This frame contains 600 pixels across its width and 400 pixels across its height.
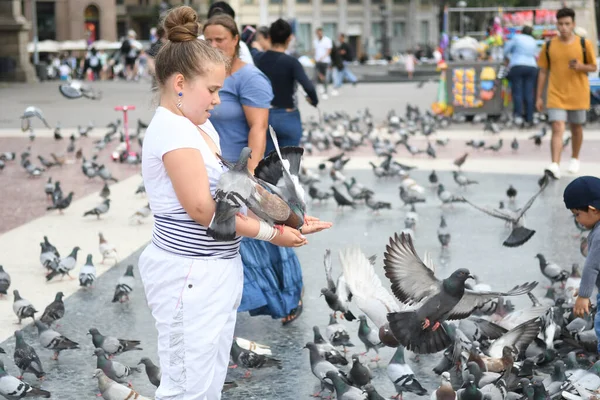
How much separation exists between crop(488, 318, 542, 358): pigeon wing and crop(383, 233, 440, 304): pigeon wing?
0.65 metres

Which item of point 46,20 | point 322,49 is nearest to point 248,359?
point 322,49

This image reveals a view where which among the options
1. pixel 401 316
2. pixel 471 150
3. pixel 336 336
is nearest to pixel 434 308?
pixel 401 316

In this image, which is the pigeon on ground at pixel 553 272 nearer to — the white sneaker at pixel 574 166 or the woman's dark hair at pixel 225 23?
the woman's dark hair at pixel 225 23

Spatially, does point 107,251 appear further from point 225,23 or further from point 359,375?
point 359,375

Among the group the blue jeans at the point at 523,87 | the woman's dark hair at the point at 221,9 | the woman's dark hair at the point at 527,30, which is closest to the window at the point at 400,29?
the woman's dark hair at the point at 527,30

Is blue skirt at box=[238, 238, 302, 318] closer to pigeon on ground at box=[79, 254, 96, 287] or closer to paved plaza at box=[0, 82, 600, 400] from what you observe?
paved plaza at box=[0, 82, 600, 400]

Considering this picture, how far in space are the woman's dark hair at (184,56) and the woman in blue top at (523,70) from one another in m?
15.1

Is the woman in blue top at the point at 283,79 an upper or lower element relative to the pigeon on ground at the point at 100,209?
upper

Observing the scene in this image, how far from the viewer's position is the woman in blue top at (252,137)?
523cm

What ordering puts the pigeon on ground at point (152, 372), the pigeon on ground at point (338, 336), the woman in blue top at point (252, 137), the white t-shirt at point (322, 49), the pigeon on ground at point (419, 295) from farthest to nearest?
the white t-shirt at point (322, 49) < the pigeon on ground at point (338, 336) < the woman in blue top at point (252, 137) < the pigeon on ground at point (152, 372) < the pigeon on ground at point (419, 295)

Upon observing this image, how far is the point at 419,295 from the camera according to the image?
4469 millimetres

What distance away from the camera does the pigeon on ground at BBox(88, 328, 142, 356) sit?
531 cm

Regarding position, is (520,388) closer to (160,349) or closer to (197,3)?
(160,349)

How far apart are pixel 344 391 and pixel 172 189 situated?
5.73 ft
